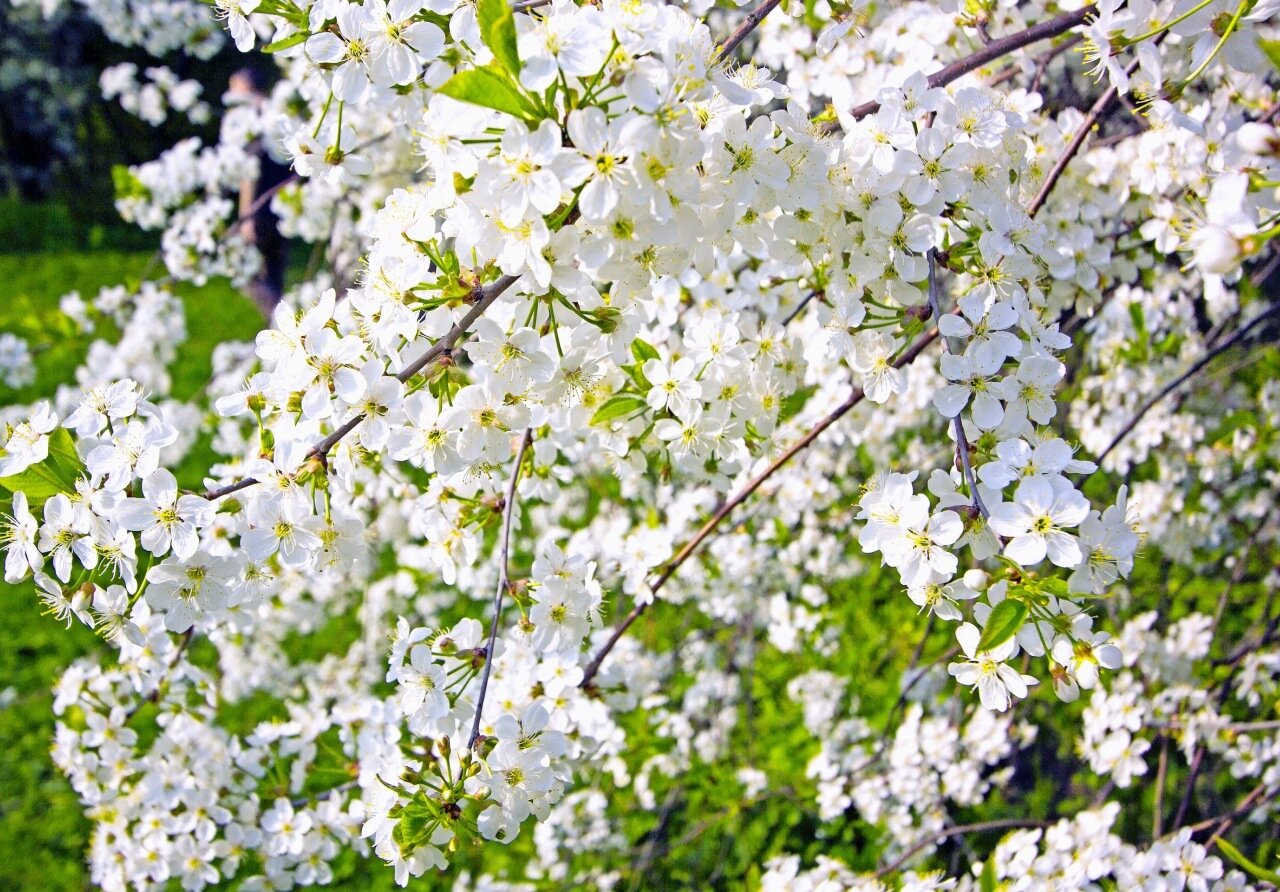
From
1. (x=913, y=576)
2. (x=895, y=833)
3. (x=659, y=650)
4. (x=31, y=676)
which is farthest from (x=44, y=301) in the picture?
(x=913, y=576)

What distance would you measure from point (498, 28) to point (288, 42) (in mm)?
539

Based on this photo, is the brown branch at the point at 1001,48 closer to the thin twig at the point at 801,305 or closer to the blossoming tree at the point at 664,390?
the blossoming tree at the point at 664,390

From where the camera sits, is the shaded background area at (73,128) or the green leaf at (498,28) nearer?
the green leaf at (498,28)

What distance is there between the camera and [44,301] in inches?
467

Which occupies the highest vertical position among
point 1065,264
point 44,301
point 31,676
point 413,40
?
point 44,301

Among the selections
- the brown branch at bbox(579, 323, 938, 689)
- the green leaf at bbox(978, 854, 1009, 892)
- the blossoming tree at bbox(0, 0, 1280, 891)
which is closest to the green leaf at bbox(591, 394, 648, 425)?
the blossoming tree at bbox(0, 0, 1280, 891)

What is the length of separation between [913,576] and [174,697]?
2.14 metres

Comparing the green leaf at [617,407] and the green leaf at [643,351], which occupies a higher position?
the green leaf at [643,351]

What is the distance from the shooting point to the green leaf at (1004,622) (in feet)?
3.85

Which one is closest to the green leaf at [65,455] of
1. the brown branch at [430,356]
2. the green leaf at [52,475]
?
the green leaf at [52,475]

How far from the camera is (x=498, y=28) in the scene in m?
1.07

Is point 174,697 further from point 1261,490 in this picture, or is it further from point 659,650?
point 1261,490

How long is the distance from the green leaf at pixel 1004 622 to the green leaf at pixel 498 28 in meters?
0.91

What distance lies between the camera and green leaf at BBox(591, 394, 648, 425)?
1609 millimetres
